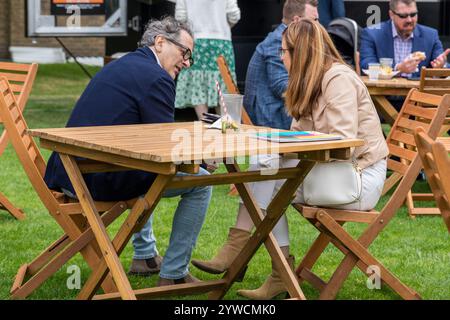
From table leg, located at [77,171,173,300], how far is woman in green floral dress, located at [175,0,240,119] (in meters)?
5.09

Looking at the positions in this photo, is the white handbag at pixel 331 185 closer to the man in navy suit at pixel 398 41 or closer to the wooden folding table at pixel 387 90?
the wooden folding table at pixel 387 90

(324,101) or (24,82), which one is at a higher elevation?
(324,101)

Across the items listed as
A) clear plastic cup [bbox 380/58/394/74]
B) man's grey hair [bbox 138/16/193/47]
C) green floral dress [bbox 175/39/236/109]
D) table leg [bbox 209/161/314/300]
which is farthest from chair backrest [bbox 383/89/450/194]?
green floral dress [bbox 175/39/236/109]

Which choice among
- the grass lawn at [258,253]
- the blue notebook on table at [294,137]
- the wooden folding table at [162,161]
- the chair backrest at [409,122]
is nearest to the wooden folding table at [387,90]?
the grass lawn at [258,253]

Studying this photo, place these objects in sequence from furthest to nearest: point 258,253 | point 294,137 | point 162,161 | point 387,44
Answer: point 387,44 < point 258,253 < point 294,137 < point 162,161

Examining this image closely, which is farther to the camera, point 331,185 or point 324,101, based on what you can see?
point 324,101

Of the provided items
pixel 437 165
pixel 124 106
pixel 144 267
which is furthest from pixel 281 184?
pixel 437 165

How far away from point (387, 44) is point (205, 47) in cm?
184

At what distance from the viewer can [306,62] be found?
4.71 meters

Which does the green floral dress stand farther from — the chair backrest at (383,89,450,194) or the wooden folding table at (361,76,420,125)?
the chair backrest at (383,89,450,194)

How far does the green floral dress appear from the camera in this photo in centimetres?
930

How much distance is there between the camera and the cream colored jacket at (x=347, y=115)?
14.9ft

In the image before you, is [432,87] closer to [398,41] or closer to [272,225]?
[398,41]
